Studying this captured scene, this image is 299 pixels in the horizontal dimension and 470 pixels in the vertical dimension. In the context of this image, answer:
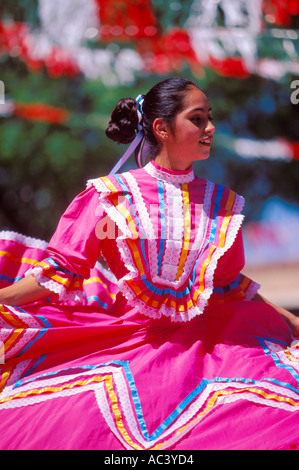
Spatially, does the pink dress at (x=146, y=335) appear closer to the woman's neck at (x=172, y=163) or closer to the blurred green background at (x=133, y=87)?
the woman's neck at (x=172, y=163)

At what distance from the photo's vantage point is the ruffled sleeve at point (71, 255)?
6.05 feet

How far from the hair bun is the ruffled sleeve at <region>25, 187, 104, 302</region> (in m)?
0.35

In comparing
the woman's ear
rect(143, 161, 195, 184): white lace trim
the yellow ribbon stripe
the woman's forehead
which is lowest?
the yellow ribbon stripe

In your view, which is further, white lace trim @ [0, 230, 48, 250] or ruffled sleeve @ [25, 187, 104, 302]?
white lace trim @ [0, 230, 48, 250]

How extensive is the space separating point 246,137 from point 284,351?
18.4 ft

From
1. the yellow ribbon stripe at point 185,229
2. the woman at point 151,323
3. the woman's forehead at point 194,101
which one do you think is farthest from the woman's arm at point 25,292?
the woman's forehead at point 194,101

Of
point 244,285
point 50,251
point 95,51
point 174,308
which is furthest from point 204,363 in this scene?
point 95,51

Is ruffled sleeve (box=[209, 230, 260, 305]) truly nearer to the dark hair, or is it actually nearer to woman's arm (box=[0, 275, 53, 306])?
the dark hair

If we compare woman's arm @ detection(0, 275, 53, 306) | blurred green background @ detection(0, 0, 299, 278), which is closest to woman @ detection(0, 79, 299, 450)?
woman's arm @ detection(0, 275, 53, 306)

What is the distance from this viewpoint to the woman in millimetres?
1571

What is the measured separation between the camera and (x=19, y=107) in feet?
22.2

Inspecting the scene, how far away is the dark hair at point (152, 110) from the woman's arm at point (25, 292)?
67cm

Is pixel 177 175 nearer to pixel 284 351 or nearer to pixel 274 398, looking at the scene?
pixel 284 351
